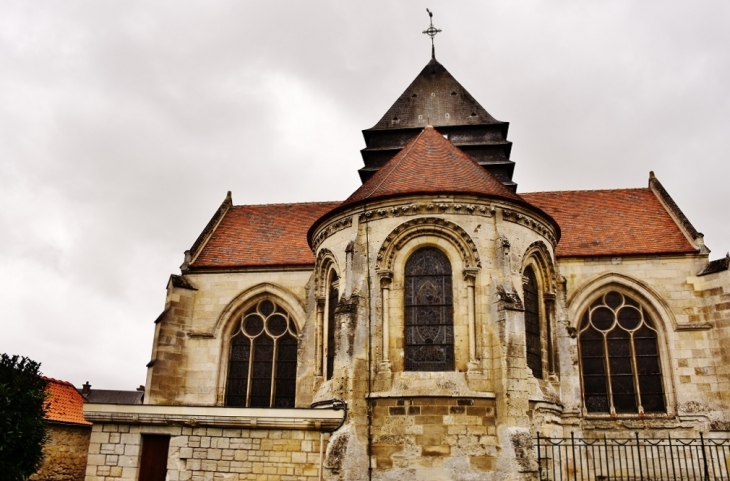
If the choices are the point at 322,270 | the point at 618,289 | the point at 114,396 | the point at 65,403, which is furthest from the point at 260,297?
the point at 114,396

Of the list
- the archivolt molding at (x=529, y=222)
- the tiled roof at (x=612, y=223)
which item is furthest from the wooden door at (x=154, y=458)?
the tiled roof at (x=612, y=223)

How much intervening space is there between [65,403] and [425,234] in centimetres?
1300

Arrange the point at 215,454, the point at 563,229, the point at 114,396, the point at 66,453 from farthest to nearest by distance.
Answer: the point at 114,396 → the point at 563,229 → the point at 66,453 → the point at 215,454

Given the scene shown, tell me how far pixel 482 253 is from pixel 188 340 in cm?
972

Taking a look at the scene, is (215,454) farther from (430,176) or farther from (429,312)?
(430,176)

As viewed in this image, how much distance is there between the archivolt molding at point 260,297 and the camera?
1864 centimetres

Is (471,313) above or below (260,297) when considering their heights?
below

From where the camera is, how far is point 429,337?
12.8 meters

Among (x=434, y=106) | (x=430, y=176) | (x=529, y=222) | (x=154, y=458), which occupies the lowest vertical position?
(x=154, y=458)

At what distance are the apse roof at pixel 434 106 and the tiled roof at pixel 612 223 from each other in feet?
12.5

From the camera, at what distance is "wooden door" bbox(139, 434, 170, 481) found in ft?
40.2

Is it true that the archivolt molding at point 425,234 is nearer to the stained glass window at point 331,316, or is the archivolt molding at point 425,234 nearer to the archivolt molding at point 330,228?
the archivolt molding at point 330,228

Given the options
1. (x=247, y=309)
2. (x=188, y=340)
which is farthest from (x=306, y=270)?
(x=188, y=340)

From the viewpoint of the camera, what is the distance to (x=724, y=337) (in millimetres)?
16547
